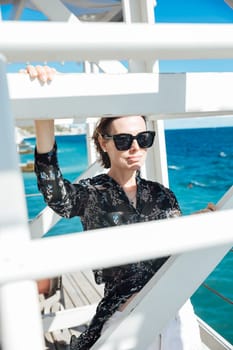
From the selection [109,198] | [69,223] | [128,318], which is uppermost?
[109,198]

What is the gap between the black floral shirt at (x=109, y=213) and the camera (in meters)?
1.01

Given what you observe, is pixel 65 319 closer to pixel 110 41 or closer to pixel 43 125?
pixel 43 125

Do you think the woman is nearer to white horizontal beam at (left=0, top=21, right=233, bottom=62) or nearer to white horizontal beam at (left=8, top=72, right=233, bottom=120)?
white horizontal beam at (left=8, top=72, right=233, bottom=120)

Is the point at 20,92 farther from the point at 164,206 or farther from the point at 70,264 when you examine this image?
the point at 164,206

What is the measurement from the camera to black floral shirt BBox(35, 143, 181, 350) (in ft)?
3.31

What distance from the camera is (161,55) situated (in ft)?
1.70

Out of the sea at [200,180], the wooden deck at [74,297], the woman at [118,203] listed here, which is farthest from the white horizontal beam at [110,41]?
the wooden deck at [74,297]

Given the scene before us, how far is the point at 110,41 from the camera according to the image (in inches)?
18.7

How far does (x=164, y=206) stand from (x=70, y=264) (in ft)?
2.32

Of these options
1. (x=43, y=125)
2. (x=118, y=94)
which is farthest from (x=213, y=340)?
(x=118, y=94)

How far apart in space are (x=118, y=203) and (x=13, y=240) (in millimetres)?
664

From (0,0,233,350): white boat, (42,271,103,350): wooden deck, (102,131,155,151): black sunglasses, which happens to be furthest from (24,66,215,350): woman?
(42,271,103,350): wooden deck

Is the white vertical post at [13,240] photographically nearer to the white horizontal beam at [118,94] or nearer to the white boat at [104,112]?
the white boat at [104,112]

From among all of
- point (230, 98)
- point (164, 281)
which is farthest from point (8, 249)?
point (230, 98)
